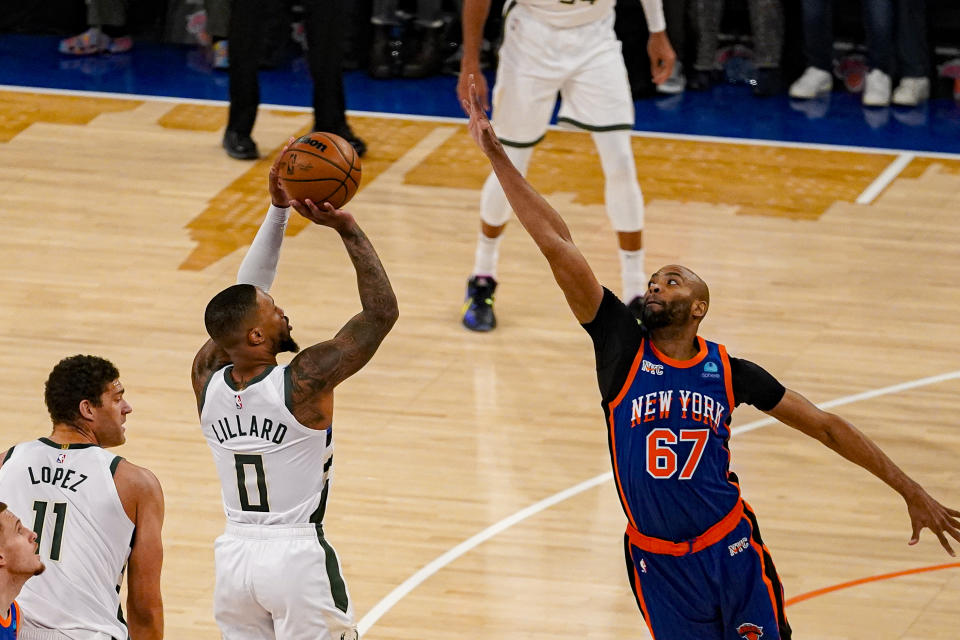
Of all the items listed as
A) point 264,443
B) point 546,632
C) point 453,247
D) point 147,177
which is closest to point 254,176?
point 147,177

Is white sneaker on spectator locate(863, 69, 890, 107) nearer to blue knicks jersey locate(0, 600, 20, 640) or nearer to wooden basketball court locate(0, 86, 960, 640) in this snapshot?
wooden basketball court locate(0, 86, 960, 640)

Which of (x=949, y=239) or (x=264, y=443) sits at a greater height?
(x=264, y=443)

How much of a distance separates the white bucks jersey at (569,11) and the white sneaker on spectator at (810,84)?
4978 millimetres

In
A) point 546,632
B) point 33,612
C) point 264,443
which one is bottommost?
point 546,632

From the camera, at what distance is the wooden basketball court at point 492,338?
686cm

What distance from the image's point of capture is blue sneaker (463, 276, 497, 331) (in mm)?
9258

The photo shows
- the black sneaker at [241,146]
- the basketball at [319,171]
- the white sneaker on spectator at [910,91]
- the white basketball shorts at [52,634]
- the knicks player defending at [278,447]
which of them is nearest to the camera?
the white basketball shorts at [52,634]

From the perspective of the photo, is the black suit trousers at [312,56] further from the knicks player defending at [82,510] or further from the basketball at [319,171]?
the knicks player defending at [82,510]

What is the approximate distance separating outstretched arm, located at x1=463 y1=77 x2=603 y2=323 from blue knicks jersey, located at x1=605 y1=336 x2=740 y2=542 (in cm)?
25

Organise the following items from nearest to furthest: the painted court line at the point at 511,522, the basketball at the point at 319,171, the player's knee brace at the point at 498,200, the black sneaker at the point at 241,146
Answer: the basketball at the point at 319,171
the painted court line at the point at 511,522
the player's knee brace at the point at 498,200
the black sneaker at the point at 241,146

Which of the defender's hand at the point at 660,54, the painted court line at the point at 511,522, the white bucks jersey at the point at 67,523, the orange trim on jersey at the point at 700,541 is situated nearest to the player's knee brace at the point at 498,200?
the defender's hand at the point at 660,54

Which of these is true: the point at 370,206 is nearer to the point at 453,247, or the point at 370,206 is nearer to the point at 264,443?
the point at 453,247

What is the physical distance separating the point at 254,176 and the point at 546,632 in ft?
19.2

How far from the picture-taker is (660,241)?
10438 millimetres
